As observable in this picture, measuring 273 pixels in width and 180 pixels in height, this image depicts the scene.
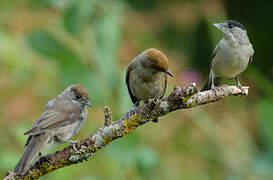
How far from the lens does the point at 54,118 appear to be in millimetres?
4348

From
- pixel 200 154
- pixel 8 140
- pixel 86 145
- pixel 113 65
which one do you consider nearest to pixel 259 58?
pixel 200 154

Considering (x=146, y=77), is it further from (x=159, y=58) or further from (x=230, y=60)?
(x=230, y=60)

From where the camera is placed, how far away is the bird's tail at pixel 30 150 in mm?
3703

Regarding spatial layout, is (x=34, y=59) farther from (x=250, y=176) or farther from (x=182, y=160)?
(x=250, y=176)

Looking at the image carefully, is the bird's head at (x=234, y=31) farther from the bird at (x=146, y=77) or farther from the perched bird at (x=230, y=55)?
the bird at (x=146, y=77)

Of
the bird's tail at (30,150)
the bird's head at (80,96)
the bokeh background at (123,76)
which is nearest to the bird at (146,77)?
the bokeh background at (123,76)

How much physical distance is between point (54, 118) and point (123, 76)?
51.3 inches


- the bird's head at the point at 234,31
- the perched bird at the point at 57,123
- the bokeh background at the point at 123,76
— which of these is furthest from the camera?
the bokeh background at the point at 123,76

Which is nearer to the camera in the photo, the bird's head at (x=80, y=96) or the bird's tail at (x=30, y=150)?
the bird's tail at (x=30, y=150)

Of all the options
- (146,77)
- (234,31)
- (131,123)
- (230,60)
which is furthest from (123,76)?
(131,123)

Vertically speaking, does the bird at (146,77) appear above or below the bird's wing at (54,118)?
above

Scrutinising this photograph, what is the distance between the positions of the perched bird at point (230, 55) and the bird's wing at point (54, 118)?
142 centimetres

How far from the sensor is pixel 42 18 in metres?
9.37

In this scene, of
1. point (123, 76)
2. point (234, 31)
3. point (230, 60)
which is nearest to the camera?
point (230, 60)
